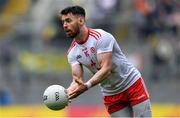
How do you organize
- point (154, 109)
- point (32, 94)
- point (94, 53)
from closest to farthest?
point (94, 53) < point (154, 109) < point (32, 94)

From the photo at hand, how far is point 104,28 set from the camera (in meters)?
18.2

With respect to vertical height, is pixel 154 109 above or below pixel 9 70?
below

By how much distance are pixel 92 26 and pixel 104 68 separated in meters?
8.24

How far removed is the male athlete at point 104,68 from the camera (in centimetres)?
1005

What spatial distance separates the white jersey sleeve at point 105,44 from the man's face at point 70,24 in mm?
365

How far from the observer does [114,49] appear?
34.2ft

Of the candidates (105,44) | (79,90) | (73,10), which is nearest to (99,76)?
(79,90)

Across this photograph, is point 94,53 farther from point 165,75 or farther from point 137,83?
point 165,75

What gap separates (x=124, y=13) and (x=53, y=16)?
1.77 meters

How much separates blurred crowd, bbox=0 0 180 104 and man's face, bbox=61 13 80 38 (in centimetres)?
782

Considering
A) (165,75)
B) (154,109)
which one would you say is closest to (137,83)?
(154,109)

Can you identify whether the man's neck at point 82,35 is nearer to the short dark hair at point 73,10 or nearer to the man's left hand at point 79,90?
the short dark hair at point 73,10

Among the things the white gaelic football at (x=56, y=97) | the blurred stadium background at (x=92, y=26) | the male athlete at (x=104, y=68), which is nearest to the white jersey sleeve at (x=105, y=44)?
the male athlete at (x=104, y=68)

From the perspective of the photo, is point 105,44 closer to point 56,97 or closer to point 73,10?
point 73,10
